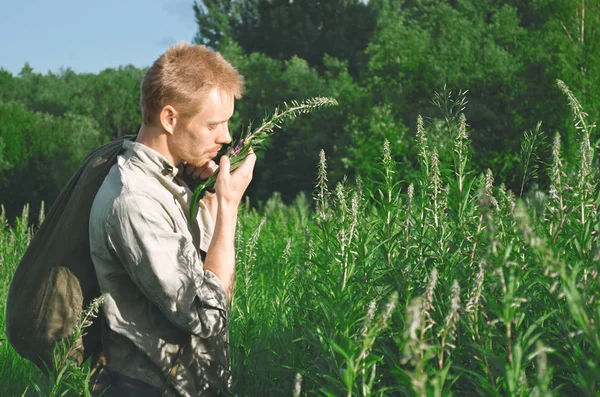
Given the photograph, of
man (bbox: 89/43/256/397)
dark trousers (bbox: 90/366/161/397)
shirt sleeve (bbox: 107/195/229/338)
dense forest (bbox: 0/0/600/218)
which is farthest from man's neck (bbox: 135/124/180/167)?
dense forest (bbox: 0/0/600/218)

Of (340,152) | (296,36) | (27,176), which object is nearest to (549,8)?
(340,152)

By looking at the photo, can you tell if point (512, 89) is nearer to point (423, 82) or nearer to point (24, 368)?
point (423, 82)

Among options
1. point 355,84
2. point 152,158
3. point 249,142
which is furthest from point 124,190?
point 355,84

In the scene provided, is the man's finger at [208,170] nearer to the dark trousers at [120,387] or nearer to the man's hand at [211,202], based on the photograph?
the man's hand at [211,202]

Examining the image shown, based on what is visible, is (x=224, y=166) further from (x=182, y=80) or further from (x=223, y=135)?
(x=182, y=80)

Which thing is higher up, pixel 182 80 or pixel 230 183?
pixel 182 80

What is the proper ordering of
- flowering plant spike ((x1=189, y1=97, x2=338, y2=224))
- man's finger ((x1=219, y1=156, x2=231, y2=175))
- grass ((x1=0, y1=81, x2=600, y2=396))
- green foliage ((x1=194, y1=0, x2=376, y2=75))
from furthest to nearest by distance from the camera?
1. green foliage ((x1=194, y1=0, x2=376, y2=75))
2. flowering plant spike ((x1=189, y1=97, x2=338, y2=224))
3. man's finger ((x1=219, y1=156, x2=231, y2=175))
4. grass ((x1=0, y1=81, x2=600, y2=396))

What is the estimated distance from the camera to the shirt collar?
11.3 ft

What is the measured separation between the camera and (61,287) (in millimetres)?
3424

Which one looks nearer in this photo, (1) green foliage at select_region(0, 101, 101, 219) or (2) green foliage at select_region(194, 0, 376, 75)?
(1) green foliage at select_region(0, 101, 101, 219)

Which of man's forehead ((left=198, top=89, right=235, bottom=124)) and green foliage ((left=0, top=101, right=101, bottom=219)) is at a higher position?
green foliage ((left=0, top=101, right=101, bottom=219))

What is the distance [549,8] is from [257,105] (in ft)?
69.7

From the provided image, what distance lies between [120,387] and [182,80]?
1.41 m

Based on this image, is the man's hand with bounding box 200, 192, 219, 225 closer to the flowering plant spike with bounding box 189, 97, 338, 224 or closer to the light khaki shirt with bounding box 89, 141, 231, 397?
the flowering plant spike with bounding box 189, 97, 338, 224
